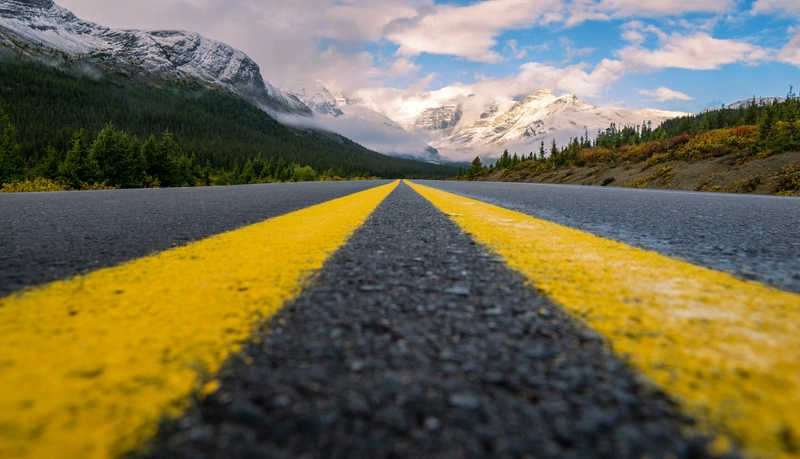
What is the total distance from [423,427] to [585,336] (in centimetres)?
52

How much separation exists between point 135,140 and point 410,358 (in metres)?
29.0

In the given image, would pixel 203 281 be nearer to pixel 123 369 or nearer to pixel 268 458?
pixel 123 369

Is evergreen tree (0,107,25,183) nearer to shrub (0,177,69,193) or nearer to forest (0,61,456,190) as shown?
forest (0,61,456,190)

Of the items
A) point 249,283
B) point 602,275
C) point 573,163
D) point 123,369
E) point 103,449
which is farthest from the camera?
point 573,163

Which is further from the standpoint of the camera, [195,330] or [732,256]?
[732,256]

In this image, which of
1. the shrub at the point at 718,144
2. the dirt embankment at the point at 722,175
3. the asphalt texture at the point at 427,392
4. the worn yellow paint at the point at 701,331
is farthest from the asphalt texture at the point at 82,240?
the shrub at the point at 718,144

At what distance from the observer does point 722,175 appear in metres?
18.9

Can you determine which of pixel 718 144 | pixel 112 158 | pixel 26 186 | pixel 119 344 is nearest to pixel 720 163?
pixel 718 144

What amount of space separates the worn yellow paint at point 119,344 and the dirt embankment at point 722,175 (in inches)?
760

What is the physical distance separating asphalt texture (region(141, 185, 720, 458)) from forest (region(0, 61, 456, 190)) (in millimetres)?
21131

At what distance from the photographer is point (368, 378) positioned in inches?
29.6

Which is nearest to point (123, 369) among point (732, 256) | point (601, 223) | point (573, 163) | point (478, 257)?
point (478, 257)

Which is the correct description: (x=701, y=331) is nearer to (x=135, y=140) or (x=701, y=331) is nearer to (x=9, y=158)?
(x=135, y=140)

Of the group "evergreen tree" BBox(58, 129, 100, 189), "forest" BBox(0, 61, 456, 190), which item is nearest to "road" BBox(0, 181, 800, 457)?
"forest" BBox(0, 61, 456, 190)
